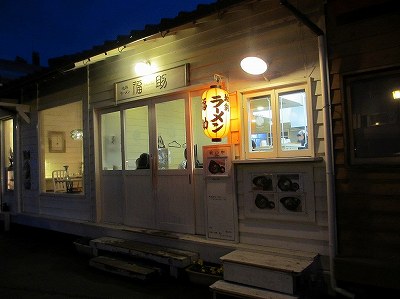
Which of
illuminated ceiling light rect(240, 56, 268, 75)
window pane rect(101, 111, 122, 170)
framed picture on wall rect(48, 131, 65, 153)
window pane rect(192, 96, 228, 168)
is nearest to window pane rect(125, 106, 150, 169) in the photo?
window pane rect(101, 111, 122, 170)

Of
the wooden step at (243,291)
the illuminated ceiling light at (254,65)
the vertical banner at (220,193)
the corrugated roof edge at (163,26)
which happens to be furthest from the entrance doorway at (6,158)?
the wooden step at (243,291)

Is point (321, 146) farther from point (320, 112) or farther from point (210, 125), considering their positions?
point (210, 125)

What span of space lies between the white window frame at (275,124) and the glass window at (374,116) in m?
0.57

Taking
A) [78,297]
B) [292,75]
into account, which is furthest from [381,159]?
[78,297]

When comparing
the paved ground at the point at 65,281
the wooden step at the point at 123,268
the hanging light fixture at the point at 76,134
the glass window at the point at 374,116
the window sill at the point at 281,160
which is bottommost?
the paved ground at the point at 65,281

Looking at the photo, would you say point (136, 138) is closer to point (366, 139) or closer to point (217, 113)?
point (217, 113)

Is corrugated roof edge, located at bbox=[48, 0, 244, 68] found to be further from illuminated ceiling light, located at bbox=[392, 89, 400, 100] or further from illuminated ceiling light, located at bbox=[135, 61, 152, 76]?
illuminated ceiling light, located at bbox=[392, 89, 400, 100]

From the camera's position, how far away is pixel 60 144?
1180 centimetres

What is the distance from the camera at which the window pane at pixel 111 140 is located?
8.09 m

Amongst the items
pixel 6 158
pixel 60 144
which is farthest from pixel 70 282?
pixel 6 158

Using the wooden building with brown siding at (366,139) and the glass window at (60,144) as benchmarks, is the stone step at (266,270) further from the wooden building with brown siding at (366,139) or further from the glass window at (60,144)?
the glass window at (60,144)

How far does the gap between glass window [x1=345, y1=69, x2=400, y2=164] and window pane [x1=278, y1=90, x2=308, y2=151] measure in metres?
0.72

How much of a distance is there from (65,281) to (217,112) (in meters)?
3.90

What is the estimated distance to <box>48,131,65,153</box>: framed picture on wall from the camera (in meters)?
11.4
